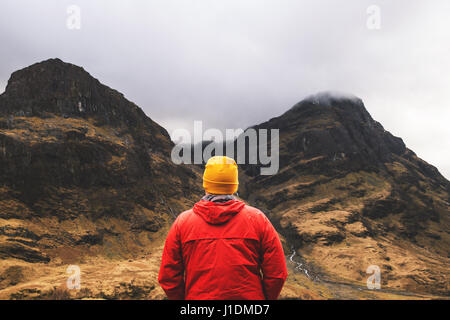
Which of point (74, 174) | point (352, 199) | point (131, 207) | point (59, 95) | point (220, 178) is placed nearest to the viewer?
point (220, 178)

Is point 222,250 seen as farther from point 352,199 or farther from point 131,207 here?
point 352,199

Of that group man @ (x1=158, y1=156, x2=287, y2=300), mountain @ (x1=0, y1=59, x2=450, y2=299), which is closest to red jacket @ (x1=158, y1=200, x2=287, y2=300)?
man @ (x1=158, y1=156, x2=287, y2=300)

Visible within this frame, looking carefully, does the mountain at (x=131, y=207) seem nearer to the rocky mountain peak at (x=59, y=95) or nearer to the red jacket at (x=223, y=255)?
the rocky mountain peak at (x=59, y=95)

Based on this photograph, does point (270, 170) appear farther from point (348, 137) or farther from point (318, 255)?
point (318, 255)

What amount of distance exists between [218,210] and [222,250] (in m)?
0.37

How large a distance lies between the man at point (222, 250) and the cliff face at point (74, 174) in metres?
28.3

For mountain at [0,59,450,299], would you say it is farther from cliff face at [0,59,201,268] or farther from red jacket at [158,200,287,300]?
red jacket at [158,200,287,300]

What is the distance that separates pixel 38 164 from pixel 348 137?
84103 millimetres

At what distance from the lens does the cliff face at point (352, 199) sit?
140 feet

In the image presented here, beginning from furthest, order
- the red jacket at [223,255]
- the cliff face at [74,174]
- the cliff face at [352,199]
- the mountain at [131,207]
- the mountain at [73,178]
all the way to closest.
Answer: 1. the cliff face at [352,199]
2. the cliff face at [74,174]
3. the mountain at [73,178]
4. the mountain at [131,207]
5. the red jacket at [223,255]

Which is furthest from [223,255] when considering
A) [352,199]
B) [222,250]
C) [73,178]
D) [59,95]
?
[352,199]

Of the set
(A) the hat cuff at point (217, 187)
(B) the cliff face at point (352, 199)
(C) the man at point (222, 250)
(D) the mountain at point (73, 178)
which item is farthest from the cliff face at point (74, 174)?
(B) the cliff face at point (352, 199)

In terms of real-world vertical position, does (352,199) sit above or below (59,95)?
below

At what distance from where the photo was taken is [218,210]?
2.38m
